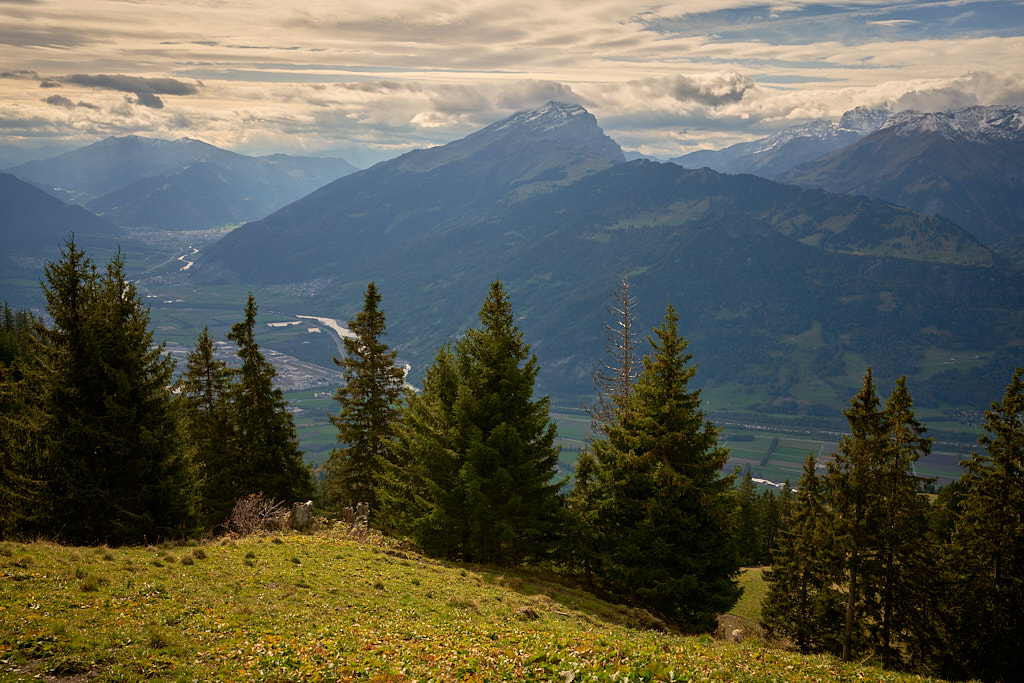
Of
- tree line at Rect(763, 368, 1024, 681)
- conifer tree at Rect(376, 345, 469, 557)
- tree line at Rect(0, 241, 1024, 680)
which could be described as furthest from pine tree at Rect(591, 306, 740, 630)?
conifer tree at Rect(376, 345, 469, 557)

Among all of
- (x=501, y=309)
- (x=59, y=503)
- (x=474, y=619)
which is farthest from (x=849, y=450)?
(x=59, y=503)

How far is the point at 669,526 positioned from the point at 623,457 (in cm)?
379

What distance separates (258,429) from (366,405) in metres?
7.42

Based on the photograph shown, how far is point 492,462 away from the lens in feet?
95.0

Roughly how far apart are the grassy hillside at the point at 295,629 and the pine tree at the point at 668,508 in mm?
5019

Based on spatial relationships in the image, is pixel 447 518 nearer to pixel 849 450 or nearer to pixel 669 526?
pixel 669 526

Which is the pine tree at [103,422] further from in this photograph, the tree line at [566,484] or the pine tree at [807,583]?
the pine tree at [807,583]

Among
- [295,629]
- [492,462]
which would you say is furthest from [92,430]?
[492,462]

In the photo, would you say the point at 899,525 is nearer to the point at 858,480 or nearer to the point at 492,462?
the point at 858,480

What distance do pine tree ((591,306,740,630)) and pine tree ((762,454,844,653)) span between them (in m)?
7.46

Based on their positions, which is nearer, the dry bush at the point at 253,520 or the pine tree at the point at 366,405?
the dry bush at the point at 253,520

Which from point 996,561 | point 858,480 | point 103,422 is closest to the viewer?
point 103,422

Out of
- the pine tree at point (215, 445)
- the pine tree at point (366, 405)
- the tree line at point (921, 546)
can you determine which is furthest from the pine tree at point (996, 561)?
the pine tree at point (215, 445)

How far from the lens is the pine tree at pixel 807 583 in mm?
34031
